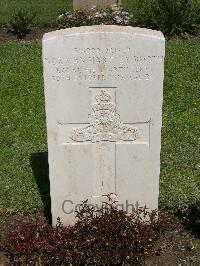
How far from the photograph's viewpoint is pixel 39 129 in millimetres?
7145

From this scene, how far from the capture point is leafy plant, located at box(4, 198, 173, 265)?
4.30 metres

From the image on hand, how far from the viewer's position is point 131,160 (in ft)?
14.7

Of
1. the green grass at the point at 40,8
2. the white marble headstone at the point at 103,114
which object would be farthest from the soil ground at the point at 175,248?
the green grass at the point at 40,8

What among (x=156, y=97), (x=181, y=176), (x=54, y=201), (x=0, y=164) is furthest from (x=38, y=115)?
(x=156, y=97)

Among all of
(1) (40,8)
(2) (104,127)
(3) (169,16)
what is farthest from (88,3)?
(2) (104,127)

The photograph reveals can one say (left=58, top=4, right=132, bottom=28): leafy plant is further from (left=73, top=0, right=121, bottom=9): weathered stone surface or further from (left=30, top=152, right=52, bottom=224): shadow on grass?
(left=30, top=152, right=52, bottom=224): shadow on grass

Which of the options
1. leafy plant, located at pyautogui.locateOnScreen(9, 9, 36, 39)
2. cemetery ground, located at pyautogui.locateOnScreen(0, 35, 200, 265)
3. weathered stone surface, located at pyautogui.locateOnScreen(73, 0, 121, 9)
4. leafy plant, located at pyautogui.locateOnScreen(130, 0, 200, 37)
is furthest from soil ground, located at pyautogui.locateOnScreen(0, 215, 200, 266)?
weathered stone surface, located at pyautogui.locateOnScreen(73, 0, 121, 9)

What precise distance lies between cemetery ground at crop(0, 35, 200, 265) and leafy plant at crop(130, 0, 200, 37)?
1.67 metres

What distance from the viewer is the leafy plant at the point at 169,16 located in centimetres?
1174

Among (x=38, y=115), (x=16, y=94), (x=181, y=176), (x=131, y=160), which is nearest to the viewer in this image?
(x=131, y=160)

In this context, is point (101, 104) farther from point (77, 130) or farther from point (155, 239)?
point (155, 239)

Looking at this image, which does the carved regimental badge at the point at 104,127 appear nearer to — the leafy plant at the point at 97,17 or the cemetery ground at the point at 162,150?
the cemetery ground at the point at 162,150

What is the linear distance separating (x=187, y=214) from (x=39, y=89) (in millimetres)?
4267

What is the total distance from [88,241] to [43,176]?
1754 millimetres
